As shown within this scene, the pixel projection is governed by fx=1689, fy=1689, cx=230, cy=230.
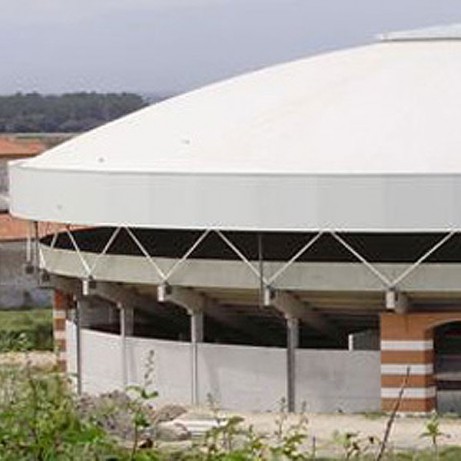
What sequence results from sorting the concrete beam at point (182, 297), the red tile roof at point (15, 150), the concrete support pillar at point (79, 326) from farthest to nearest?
the red tile roof at point (15, 150), the concrete support pillar at point (79, 326), the concrete beam at point (182, 297)

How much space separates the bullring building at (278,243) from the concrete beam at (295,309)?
0.12 ft

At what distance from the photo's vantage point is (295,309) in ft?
94.3

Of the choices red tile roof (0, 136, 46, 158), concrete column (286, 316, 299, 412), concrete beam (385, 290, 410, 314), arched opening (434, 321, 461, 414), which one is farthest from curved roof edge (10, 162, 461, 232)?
red tile roof (0, 136, 46, 158)

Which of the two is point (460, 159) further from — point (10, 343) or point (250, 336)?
point (10, 343)

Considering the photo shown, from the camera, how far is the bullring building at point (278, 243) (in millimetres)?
27500

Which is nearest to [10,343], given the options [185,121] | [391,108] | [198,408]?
[198,408]

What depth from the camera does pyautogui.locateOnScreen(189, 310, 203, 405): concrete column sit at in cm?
2972

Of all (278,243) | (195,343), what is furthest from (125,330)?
(278,243)

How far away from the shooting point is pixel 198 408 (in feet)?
95.8

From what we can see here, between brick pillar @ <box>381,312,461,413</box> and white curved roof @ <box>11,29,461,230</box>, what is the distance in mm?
1769

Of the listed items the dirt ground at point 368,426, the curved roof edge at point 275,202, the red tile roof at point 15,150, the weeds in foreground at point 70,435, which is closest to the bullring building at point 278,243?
the curved roof edge at point 275,202

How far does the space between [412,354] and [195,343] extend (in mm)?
4141

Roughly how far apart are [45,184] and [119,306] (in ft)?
8.80

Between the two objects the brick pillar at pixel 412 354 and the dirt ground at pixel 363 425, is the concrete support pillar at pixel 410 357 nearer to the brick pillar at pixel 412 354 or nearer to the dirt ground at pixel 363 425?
the brick pillar at pixel 412 354
